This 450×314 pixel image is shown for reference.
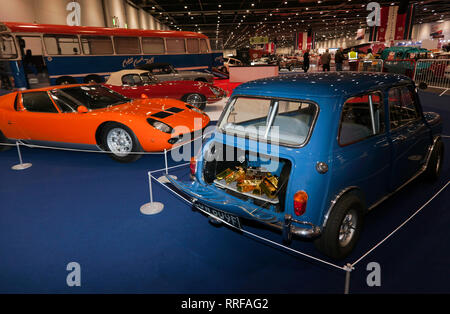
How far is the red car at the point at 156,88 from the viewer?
26.0 ft

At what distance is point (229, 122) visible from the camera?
127 inches

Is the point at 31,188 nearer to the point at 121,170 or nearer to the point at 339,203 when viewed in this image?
the point at 121,170

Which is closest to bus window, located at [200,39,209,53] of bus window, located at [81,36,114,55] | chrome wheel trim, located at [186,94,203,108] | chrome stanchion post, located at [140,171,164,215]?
bus window, located at [81,36,114,55]

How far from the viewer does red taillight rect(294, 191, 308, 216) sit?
2229mm

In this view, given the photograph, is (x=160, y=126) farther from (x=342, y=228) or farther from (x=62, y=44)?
(x=62, y=44)

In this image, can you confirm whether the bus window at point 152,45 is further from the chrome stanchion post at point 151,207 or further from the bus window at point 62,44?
the chrome stanchion post at point 151,207

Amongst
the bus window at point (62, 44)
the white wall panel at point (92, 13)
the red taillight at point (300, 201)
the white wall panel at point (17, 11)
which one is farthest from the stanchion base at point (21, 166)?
the white wall panel at point (92, 13)

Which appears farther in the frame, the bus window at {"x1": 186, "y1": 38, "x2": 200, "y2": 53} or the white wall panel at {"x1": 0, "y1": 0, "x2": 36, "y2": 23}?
the bus window at {"x1": 186, "y1": 38, "x2": 200, "y2": 53}

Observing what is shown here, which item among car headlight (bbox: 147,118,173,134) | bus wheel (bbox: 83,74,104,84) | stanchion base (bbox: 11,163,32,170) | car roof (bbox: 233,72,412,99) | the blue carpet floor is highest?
bus wheel (bbox: 83,74,104,84)

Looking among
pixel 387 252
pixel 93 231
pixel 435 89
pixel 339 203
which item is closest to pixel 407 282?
pixel 387 252

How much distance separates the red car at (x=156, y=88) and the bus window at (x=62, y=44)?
4462 millimetres

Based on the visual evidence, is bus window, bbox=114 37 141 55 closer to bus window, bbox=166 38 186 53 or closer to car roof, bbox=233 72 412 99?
bus window, bbox=166 38 186 53
